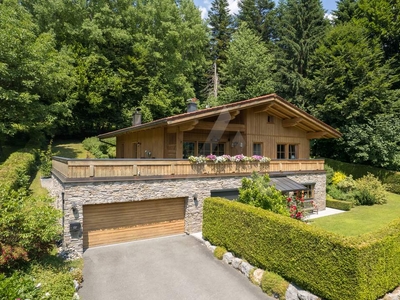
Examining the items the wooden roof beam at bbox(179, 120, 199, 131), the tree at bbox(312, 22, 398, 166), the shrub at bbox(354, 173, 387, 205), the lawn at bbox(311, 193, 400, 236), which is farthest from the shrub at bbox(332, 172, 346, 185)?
the wooden roof beam at bbox(179, 120, 199, 131)

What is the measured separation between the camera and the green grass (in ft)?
81.3

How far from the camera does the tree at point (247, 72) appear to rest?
98.8ft

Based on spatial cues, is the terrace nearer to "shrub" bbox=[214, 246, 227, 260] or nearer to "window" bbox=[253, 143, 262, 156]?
"window" bbox=[253, 143, 262, 156]

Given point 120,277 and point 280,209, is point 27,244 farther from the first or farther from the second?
point 280,209

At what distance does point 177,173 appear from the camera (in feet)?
37.0

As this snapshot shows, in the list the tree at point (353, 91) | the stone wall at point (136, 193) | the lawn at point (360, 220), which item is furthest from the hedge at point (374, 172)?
the stone wall at point (136, 193)

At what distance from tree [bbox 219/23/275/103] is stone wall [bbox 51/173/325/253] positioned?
19342mm

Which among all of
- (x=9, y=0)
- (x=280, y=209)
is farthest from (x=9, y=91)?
(x=280, y=209)

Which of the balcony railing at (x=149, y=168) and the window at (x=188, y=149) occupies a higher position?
the window at (x=188, y=149)

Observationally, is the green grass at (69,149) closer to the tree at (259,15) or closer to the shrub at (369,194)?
the shrub at (369,194)

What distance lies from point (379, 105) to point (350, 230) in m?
16.8

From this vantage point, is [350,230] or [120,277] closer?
[120,277]

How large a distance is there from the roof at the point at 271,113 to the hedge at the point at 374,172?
310 inches

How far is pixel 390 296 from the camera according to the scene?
666 cm
